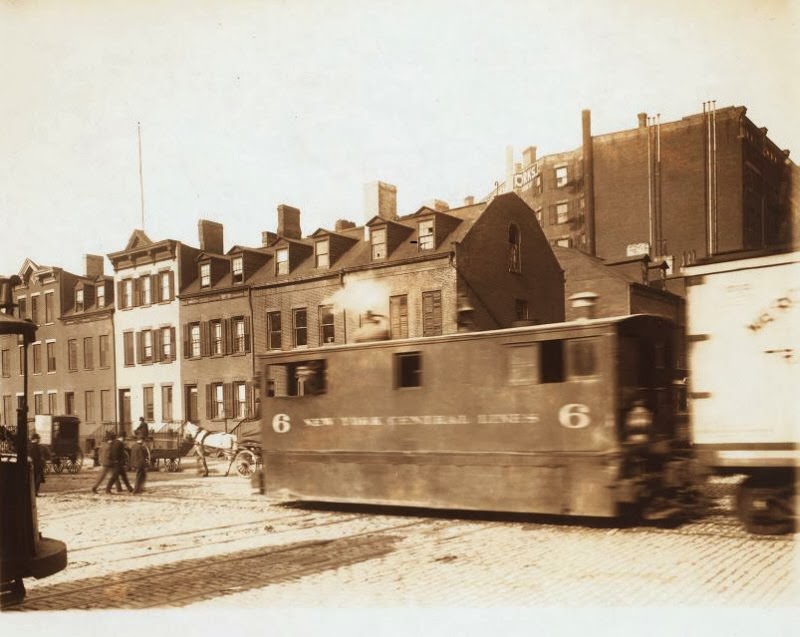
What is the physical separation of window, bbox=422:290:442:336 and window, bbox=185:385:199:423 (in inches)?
408

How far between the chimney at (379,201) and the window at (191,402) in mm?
10174

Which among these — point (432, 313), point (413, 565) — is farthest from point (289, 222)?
point (413, 565)

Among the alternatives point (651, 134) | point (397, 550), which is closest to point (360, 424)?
point (397, 550)

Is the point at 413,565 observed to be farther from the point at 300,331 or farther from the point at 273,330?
the point at 273,330

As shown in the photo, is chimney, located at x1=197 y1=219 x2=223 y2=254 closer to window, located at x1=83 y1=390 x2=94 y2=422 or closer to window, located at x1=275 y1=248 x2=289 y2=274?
window, located at x1=275 y1=248 x2=289 y2=274

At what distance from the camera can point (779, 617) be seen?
605 cm

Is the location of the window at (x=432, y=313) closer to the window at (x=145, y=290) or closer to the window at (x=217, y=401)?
the window at (x=217, y=401)

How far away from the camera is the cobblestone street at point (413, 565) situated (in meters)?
6.66

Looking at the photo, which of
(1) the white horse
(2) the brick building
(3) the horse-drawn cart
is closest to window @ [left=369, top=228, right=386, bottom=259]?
(2) the brick building

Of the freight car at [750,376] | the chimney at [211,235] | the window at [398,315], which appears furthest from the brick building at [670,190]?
the chimney at [211,235]

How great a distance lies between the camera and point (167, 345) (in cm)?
2852

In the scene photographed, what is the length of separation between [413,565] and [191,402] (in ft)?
72.7

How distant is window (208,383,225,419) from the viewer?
26.9 metres

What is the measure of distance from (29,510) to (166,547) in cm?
378
